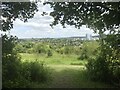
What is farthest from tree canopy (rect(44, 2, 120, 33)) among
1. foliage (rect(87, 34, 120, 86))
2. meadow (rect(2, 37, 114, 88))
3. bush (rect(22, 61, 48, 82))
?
bush (rect(22, 61, 48, 82))

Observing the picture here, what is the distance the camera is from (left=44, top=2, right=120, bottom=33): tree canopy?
6.58 meters

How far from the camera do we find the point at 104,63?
273 inches

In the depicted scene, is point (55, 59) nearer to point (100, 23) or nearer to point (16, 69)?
point (16, 69)

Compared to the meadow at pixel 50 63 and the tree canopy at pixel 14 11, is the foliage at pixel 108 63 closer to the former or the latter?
the meadow at pixel 50 63

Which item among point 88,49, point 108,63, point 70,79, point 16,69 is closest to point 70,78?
point 70,79

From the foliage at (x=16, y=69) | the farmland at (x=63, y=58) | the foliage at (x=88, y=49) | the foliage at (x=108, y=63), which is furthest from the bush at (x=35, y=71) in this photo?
the foliage at (x=108, y=63)

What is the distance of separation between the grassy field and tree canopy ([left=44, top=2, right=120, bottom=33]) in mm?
812

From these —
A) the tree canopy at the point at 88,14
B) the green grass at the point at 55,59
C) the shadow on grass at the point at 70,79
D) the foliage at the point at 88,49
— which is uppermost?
the tree canopy at the point at 88,14

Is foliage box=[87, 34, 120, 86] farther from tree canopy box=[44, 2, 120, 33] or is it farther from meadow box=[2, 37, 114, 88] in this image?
tree canopy box=[44, 2, 120, 33]

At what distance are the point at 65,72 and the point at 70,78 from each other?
18 centimetres

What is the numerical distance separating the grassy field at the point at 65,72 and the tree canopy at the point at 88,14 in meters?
0.81

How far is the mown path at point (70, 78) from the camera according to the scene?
22.2 ft

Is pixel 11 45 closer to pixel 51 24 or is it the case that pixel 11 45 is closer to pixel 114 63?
pixel 51 24

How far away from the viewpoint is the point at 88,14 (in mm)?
6727
